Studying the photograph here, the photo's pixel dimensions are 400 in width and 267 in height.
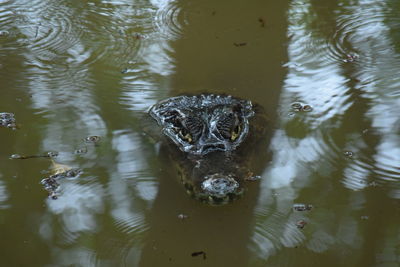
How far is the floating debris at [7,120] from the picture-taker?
13.4ft

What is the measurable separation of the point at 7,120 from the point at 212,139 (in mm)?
1734

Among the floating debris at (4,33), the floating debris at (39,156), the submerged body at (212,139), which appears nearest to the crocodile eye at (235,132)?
the submerged body at (212,139)

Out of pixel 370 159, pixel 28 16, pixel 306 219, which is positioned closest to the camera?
pixel 306 219

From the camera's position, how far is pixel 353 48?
5020 millimetres

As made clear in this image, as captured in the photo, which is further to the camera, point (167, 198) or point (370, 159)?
point (370, 159)

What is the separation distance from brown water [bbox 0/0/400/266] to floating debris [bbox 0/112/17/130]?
76 mm

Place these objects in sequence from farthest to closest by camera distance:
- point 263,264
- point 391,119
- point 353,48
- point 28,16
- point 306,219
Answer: point 28,16 → point 353,48 → point 391,119 → point 306,219 → point 263,264

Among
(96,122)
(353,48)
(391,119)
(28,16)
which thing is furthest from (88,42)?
(391,119)

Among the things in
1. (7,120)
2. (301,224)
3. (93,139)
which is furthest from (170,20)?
(301,224)

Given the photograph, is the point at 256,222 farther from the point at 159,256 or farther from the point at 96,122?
the point at 96,122

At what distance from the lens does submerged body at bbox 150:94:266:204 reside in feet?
11.1

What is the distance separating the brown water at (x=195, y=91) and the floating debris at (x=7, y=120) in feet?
0.25

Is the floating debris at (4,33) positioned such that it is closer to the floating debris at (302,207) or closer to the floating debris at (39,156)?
the floating debris at (39,156)

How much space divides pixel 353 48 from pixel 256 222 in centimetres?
258
